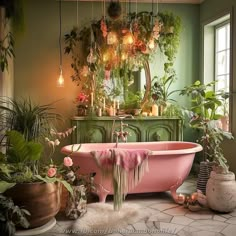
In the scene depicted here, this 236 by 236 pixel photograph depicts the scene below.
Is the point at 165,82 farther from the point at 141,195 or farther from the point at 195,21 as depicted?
the point at 141,195

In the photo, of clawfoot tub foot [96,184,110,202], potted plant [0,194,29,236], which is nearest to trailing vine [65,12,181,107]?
clawfoot tub foot [96,184,110,202]

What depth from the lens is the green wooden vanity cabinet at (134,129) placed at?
15.4ft

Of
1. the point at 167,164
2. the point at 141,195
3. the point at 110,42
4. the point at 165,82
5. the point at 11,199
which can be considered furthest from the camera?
the point at 165,82

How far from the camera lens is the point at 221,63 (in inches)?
200

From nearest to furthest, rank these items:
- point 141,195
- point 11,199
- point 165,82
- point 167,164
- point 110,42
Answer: point 11,199 → point 167,164 → point 141,195 → point 110,42 → point 165,82

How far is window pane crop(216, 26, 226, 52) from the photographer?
496 cm

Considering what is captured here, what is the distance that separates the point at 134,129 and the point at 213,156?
1.41 metres

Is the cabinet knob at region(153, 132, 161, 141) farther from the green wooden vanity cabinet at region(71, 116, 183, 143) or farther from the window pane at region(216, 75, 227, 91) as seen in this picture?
the window pane at region(216, 75, 227, 91)

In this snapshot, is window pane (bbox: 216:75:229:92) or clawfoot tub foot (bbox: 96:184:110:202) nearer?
clawfoot tub foot (bbox: 96:184:110:202)

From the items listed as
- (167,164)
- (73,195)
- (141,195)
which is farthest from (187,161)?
(73,195)

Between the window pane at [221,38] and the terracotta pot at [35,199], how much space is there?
343 centimetres

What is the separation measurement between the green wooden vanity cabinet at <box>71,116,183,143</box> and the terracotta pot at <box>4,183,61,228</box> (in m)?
1.68

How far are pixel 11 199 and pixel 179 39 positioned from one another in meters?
3.50

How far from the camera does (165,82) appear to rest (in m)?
5.02
